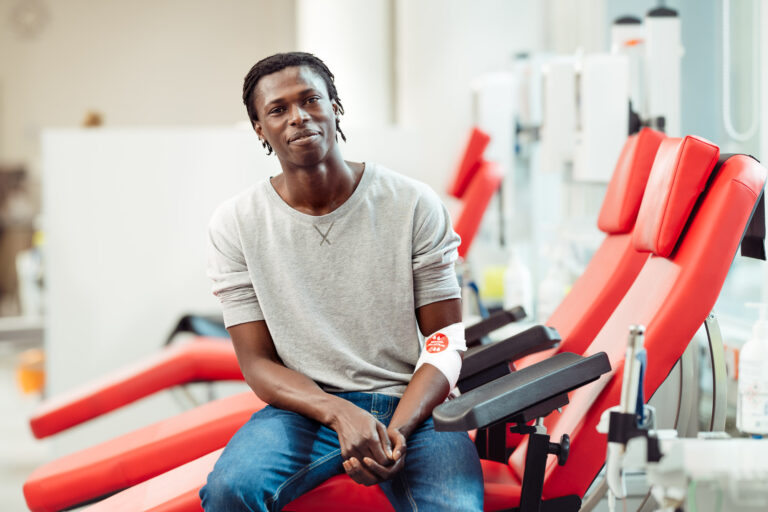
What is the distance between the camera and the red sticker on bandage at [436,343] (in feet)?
4.99

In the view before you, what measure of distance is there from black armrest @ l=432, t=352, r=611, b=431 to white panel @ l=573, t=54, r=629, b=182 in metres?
1.12

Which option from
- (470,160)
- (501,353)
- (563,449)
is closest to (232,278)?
(501,353)

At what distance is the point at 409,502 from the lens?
140cm

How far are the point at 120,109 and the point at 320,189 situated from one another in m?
5.84

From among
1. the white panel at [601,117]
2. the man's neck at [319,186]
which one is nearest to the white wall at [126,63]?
the white panel at [601,117]

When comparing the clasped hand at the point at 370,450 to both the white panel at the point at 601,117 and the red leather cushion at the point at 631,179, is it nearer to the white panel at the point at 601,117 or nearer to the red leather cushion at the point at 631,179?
the red leather cushion at the point at 631,179

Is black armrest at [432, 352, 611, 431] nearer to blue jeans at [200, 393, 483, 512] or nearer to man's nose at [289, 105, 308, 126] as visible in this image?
blue jeans at [200, 393, 483, 512]

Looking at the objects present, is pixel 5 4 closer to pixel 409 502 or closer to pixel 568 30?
pixel 568 30

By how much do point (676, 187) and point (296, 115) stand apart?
25.8 inches

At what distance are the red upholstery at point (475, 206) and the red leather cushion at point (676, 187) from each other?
1240mm

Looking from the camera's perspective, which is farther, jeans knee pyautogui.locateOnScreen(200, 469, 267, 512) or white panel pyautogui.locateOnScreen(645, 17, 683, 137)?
white panel pyautogui.locateOnScreen(645, 17, 683, 137)

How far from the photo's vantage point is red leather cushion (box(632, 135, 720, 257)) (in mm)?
1440

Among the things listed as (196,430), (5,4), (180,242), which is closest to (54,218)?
(180,242)

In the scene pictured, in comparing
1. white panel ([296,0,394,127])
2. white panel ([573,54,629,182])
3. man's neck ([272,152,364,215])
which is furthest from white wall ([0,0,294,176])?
man's neck ([272,152,364,215])
